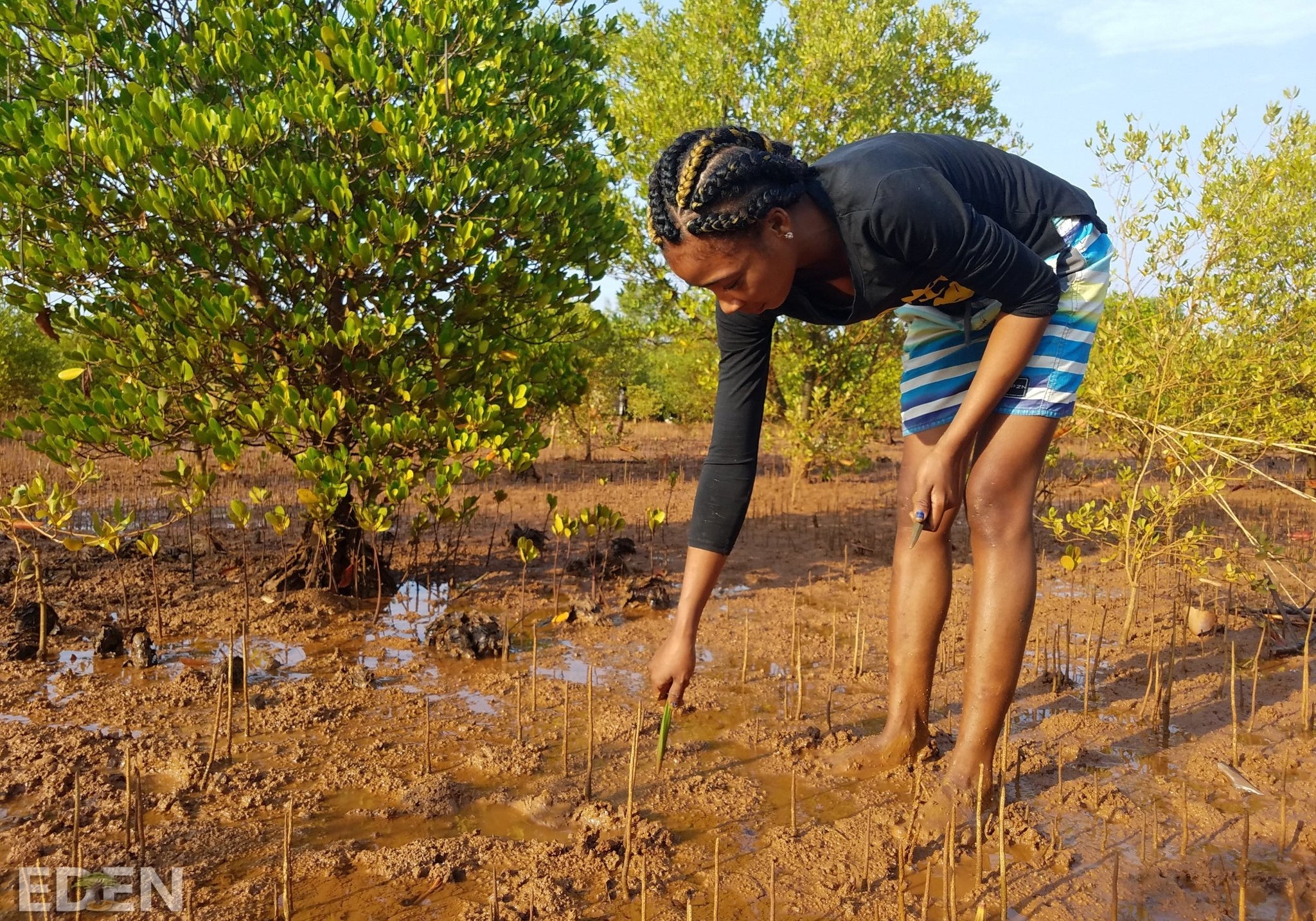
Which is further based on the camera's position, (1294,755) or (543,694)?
(543,694)

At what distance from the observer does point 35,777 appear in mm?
2484

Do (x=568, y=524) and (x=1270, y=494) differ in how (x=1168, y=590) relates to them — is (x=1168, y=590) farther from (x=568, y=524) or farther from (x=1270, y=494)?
(x=1270, y=494)

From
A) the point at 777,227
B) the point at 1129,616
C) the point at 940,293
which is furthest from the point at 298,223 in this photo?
the point at 1129,616

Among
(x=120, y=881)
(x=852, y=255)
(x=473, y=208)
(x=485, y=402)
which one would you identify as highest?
(x=473, y=208)

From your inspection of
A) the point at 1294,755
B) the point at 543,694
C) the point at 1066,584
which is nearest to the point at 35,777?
the point at 543,694

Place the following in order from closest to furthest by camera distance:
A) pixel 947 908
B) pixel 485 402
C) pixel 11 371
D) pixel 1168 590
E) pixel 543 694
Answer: pixel 947 908 → pixel 543 694 → pixel 485 402 → pixel 1168 590 → pixel 11 371

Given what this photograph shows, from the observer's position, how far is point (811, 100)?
325 inches

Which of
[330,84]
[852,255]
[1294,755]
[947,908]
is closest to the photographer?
[947,908]

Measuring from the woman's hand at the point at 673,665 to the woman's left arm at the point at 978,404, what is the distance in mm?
684

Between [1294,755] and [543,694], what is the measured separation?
2587 millimetres

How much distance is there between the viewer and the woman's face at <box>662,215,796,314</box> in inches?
79.0

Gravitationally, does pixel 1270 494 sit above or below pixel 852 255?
below

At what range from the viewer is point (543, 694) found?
334 cm

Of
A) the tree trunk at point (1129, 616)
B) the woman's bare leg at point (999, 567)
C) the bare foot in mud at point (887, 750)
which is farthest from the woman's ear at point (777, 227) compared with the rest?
the tree trunk at point (1129, 616)
